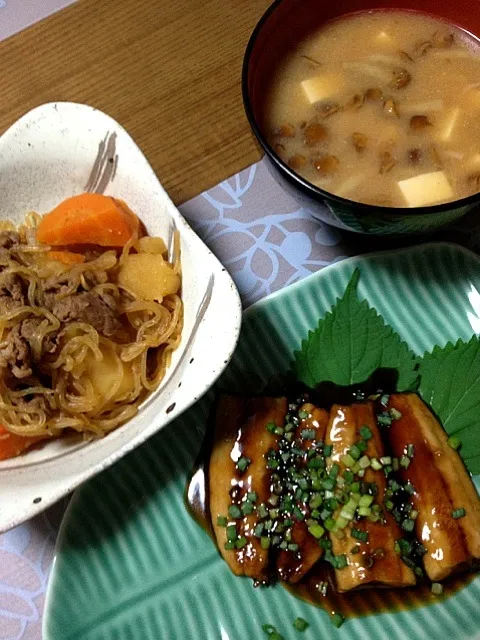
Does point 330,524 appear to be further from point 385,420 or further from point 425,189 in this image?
point 425,189

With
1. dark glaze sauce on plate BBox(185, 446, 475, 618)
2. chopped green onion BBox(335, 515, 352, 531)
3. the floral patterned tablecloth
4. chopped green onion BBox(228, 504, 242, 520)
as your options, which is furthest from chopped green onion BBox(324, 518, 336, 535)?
the floral patterned tablecloth

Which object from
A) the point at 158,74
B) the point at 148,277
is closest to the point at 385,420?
the point at 148,277

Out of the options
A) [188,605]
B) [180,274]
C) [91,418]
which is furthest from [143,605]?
[180,274]

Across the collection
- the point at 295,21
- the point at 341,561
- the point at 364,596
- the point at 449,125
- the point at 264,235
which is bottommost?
the point at 364,596

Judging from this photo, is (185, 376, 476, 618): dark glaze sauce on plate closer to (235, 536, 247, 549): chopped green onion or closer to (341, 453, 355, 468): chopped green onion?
(235, 536, 247, 549): chopped green onion

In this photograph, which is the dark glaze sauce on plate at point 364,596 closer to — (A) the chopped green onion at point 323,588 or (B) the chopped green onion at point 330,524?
(A) the chopped green onion at point 323,588

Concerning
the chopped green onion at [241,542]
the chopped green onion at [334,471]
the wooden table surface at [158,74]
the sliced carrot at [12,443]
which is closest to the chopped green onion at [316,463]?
the chopped green onion at [334,471]
